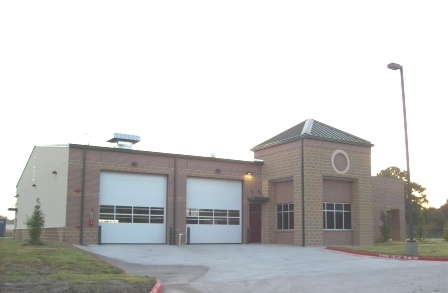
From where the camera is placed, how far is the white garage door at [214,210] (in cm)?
3167

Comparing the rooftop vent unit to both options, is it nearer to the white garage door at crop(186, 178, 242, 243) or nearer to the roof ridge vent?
the white garage door at crop(186, 178, 242, 243)

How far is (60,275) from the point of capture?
14.2 metres

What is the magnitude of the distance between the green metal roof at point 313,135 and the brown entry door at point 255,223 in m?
4.16

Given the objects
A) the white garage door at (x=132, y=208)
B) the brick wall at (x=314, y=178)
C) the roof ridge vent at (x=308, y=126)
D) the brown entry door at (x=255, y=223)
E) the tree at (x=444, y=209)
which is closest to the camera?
the white garage door at (x=132, y=208)

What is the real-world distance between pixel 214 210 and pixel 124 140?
7.21m

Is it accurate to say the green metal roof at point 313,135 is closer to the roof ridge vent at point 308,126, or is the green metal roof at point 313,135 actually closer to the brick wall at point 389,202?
the roof ridge vent at point 308,126

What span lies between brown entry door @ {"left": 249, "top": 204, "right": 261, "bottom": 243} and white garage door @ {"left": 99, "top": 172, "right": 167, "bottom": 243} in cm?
640

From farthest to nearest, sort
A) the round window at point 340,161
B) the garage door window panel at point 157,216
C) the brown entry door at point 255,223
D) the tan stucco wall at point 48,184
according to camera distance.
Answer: the brown entry door at point 255,223
the round window at point 340,161
the garage door window panel at point 157,216
the tan stucco wall at point 48,184

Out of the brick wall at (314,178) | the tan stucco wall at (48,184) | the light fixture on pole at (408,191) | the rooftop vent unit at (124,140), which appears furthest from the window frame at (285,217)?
the tan stucco wall at (48,184)

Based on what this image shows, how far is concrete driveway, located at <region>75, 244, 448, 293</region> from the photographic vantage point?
44.5 feet

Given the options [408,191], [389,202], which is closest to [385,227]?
[389,202]

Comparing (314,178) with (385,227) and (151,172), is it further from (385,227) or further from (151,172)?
(385,227)

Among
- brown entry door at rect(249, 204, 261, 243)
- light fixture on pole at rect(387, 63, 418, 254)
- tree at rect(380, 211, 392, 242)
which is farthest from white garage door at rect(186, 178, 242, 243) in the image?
light fixture on pole at rect(387, 63, 418, 254)

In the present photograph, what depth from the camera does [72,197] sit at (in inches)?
1083
